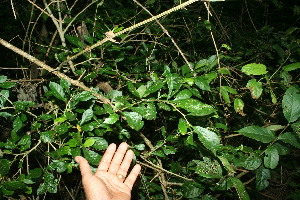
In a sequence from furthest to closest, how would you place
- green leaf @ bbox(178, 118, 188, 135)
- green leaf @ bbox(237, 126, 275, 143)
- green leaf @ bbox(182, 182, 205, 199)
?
green leaf @ bbox(182, 182, 205, 199) → green leaf @ bbox(237, 126, 275, 143) → green leaf @ bbox(178, 118, 188, 135)

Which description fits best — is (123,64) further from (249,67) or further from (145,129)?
(249,67)

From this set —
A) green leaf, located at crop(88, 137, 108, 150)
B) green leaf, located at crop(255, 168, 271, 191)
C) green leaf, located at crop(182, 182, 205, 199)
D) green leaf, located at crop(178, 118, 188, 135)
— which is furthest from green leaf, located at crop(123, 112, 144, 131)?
green leaf, located at crop(255, 168, 271, 191)

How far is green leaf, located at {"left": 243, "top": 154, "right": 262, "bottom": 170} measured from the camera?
1.71 meters

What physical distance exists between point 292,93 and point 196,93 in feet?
2.53

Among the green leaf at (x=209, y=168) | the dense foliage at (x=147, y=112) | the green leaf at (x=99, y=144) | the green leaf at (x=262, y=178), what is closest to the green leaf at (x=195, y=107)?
the dense foliage at (x=147, y=112)

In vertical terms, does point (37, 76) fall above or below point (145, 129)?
above

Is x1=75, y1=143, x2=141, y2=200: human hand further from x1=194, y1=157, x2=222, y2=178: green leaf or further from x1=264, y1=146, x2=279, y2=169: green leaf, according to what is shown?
x1=264, y1=146, x2=279, y2=169: green leaf

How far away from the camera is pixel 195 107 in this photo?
1.24 metres

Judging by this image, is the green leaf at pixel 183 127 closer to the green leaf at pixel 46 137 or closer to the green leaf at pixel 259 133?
the green leaf at pixel 259 133

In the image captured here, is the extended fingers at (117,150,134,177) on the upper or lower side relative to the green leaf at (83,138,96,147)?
lower

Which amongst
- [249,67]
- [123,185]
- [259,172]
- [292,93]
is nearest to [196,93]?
[249,67]

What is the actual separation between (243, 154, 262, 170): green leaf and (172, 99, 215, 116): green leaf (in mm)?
840

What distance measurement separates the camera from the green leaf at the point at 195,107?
121 centimetres

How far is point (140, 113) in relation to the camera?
1.33 metres
